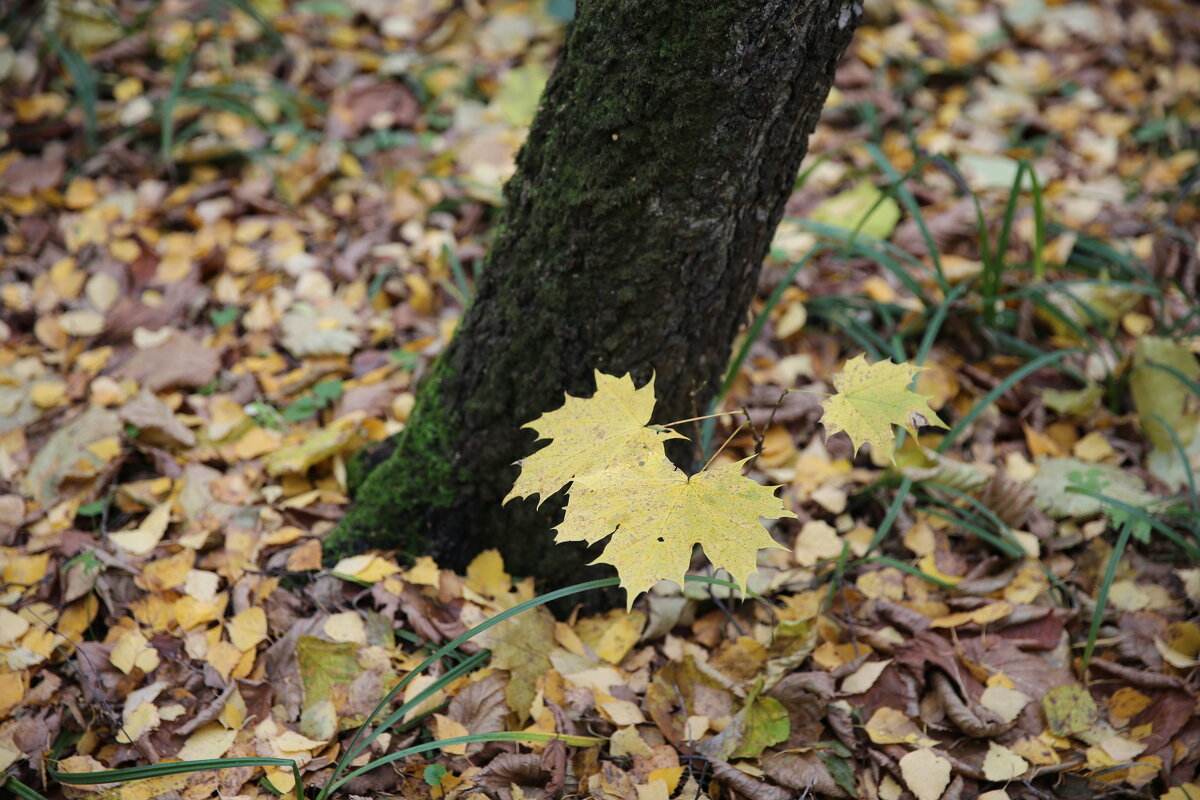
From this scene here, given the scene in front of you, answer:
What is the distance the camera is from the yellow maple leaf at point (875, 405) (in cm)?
129

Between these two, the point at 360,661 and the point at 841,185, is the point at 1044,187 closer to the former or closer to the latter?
the point at 841,185

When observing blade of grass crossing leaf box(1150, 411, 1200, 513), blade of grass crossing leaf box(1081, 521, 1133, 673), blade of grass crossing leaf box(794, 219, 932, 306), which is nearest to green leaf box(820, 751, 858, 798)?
blade of grass crossing leaf box(1081, 521, 1133, 673)

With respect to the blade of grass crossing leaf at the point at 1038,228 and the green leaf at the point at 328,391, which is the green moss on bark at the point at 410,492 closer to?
the green leaf at the point at 328,391

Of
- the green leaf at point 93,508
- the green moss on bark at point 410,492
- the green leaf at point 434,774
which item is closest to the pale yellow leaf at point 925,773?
the green leaf at point 434,774

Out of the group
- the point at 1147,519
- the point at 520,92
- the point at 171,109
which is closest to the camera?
the point at 1147,519

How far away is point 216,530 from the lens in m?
1.91

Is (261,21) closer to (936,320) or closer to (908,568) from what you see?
(936,320)

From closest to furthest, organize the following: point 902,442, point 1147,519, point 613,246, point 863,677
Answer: point 613,246 → point 863,677 → point 1147,519 → point 902,442

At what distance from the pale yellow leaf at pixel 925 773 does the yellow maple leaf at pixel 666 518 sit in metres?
0.69

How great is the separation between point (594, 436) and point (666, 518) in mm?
216

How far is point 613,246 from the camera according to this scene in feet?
4.85

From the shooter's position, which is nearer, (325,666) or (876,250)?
(325,666)

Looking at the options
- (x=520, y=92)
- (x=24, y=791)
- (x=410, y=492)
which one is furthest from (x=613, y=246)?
(x=520, y=92)

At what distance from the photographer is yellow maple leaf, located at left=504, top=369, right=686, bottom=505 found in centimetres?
130
